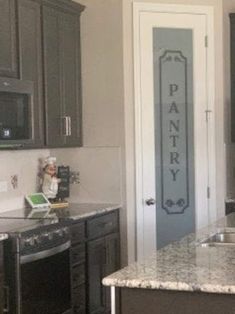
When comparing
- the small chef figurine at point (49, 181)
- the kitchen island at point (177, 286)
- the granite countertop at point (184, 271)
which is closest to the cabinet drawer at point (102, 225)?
the small chef figurine at point (49, 181)

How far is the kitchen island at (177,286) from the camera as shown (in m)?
2.21

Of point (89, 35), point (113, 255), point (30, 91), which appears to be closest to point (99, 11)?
point (89, 35)

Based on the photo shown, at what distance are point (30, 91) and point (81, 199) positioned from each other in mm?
1312

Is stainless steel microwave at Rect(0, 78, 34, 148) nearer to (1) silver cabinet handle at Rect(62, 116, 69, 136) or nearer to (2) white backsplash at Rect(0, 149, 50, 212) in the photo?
(2) white backsplash at Rect(0, 149, 50, 212)

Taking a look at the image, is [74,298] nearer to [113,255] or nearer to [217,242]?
[113,255]

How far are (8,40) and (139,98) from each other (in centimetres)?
135

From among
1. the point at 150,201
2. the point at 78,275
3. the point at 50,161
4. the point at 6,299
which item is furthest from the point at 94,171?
the point at 6,299

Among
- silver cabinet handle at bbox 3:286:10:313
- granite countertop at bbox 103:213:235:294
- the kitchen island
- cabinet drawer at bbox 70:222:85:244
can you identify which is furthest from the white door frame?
the kitchen island

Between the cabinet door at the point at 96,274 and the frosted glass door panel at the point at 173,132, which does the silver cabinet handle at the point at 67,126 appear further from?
the cabinet door at the point at 96,274

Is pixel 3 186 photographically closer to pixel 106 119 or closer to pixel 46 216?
pixel 46 216

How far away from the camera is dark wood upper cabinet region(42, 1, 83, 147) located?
476cm

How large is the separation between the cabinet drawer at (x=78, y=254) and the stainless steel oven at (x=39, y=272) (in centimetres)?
13

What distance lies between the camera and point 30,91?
4.34m

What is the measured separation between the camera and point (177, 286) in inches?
87.5
